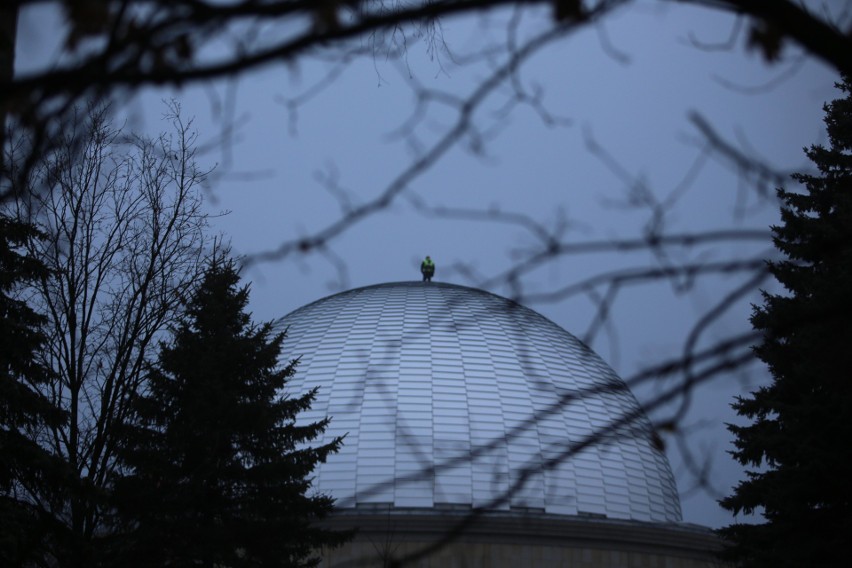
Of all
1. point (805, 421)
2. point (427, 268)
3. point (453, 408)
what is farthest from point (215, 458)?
point (427, 268)

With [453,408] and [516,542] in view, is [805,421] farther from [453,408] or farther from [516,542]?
[453,408]

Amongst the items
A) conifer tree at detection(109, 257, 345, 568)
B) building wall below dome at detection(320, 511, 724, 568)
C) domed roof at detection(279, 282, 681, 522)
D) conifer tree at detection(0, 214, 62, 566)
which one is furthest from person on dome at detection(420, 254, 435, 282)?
conifer tree at detection(0, 214, 62, 566)

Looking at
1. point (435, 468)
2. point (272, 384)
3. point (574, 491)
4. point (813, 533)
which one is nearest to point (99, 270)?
point (272, 384)

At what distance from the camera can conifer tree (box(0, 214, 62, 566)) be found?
12743 mm

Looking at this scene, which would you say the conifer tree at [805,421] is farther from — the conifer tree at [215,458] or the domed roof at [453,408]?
the domed roof at [453,408]

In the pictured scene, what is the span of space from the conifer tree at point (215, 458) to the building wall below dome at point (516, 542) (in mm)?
7081

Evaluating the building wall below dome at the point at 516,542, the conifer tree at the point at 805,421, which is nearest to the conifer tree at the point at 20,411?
the conifer tree at the point at 805,421

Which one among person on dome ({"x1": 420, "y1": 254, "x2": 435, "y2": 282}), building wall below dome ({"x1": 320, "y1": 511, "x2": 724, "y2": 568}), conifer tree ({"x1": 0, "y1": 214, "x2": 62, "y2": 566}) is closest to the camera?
conifer tree ({"x1": 0, "y1": 214, "x2": 62, "y2": 566})

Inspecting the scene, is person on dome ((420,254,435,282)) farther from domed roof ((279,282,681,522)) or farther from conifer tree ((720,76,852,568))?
conifer tree ((720,76,852,568))

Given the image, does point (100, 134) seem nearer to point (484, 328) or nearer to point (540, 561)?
point (540, 561)

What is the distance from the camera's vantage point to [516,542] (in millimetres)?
24734

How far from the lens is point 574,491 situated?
87.3 ft

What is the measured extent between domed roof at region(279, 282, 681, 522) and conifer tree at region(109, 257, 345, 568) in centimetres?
730

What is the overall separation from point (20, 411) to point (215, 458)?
11.7 feet
